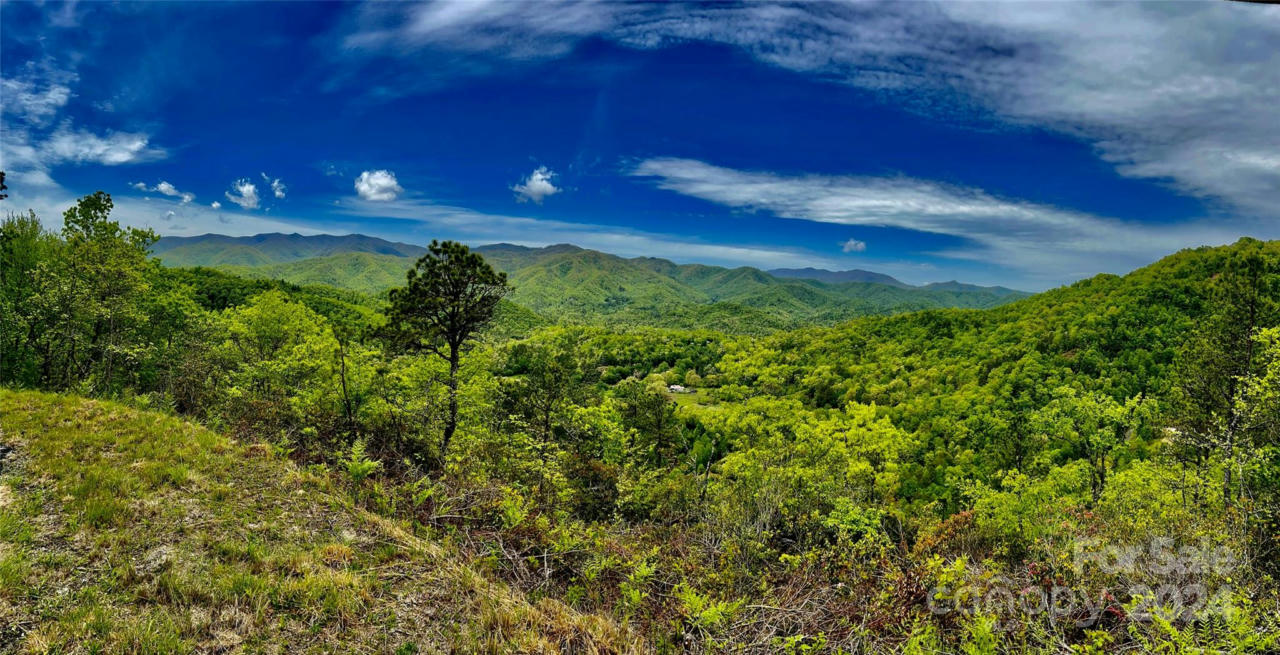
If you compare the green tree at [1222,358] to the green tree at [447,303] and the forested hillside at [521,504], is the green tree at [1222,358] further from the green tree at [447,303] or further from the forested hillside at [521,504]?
the green tree at [447,303]

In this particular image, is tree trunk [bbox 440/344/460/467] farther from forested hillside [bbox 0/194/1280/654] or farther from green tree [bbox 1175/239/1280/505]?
green tree [bbox 1175/239/1280/505]

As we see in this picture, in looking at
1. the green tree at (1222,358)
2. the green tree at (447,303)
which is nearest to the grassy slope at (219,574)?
the green tree at (447,303)

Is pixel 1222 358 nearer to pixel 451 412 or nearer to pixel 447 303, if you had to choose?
pixel 451 412

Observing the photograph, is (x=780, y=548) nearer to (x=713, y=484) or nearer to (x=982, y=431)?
(x=713, y=484)

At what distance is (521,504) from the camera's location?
9.17 meters

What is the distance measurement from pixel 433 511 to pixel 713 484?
52.5ft

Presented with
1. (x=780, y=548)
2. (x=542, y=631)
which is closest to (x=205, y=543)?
(x=542, y=631)

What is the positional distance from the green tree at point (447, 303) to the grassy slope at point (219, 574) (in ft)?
34.8

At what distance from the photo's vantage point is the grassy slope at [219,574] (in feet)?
16.6

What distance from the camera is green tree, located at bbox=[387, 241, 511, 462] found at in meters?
19.2

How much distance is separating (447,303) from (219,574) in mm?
14444

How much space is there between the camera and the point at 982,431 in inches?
1563

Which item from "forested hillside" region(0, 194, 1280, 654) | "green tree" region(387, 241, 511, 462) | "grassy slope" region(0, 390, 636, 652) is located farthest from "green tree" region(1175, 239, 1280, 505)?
"green tree" region(387, 241, 511, 462)

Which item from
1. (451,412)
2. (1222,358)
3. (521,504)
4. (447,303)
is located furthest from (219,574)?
(1222,358)
